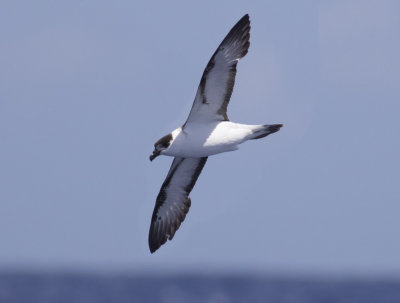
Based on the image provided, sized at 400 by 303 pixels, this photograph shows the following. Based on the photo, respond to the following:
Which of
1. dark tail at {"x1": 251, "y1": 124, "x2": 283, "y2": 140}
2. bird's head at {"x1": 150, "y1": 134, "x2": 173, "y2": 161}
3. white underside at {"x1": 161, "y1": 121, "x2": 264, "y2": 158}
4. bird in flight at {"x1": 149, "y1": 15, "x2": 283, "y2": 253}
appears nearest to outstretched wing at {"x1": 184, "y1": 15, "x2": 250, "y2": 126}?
bird in flight at {"x1": 149, "y1": 15, "x2": 283, "y2": 253}

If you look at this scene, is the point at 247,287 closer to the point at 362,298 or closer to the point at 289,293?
the point at 289,293

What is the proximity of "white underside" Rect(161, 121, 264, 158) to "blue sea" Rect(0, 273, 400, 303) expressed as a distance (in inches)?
1099

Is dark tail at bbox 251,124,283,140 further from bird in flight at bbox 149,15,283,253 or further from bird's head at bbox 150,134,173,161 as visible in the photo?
bird's head at bbox 150,134,173,161

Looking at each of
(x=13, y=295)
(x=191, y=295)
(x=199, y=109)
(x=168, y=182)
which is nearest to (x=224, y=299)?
(x=191, y=295)

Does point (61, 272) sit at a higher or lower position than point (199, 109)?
higher

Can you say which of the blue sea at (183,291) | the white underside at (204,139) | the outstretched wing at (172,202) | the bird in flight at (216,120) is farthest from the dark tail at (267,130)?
the blue sea at (183,291)

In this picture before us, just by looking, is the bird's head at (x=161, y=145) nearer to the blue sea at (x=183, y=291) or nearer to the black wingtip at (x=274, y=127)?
the black wingtip at (x=274, y=127)

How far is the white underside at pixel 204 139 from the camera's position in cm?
1928

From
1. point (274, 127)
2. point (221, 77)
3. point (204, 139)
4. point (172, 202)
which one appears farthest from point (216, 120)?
point (172, 202)

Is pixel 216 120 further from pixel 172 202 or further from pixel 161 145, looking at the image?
pixel 172 202

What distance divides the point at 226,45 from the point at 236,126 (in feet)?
6.61

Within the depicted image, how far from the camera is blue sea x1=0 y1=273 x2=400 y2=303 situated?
1981 inches

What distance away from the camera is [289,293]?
5734 cm

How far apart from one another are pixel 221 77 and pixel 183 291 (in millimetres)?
42671
